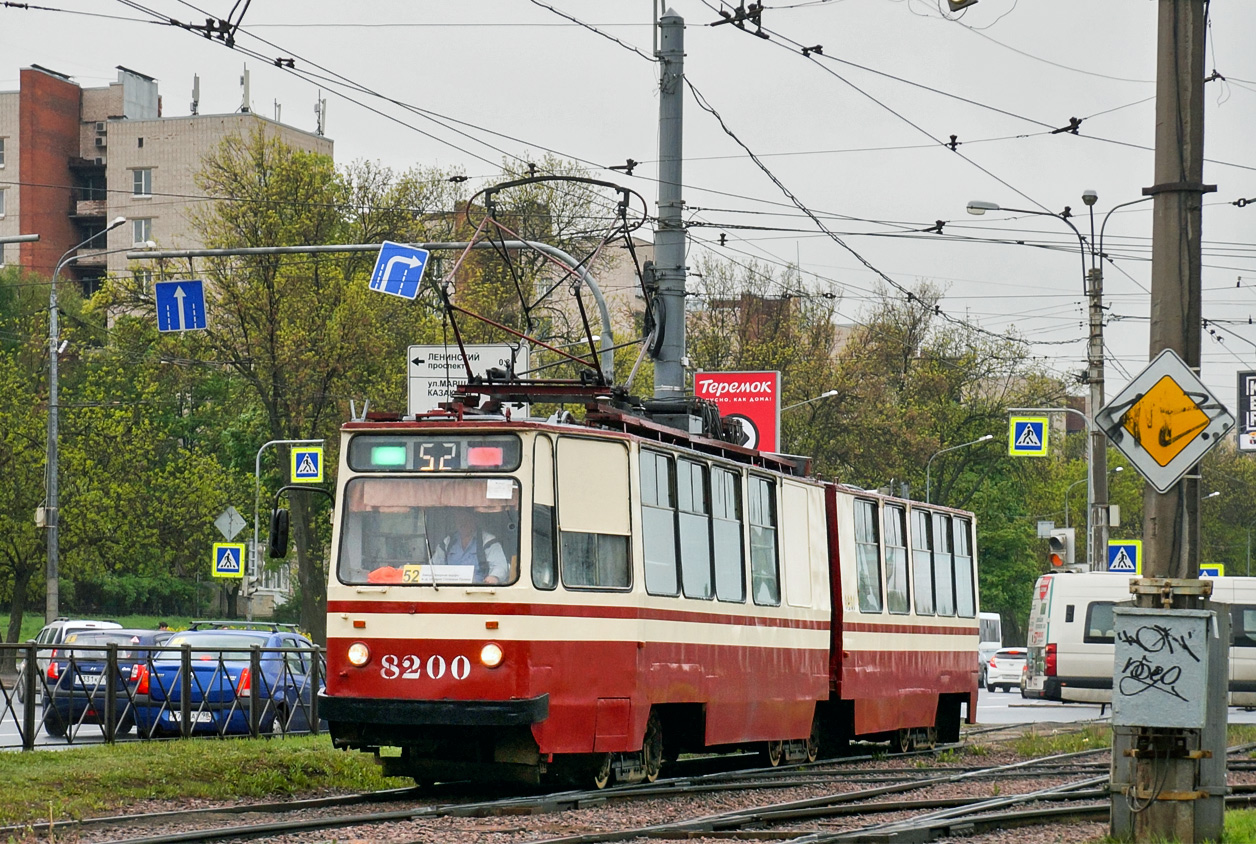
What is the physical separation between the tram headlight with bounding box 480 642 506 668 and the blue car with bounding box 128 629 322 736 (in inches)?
233

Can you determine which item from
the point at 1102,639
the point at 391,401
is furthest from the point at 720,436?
the point at 391,401

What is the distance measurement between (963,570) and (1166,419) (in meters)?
12.8

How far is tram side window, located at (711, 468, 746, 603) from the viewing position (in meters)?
16.1

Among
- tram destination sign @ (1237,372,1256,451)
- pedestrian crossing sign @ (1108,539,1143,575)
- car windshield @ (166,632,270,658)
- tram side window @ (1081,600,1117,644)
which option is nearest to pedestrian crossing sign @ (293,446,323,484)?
car windshield @ (166,632,270,658)

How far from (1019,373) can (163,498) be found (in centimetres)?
3263

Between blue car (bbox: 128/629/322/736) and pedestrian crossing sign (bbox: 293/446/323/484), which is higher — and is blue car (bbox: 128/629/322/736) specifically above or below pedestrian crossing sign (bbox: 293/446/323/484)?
below

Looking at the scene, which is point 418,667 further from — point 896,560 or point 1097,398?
point 1097,398

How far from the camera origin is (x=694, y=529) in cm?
1570

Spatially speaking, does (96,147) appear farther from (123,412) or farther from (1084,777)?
(1084,777)

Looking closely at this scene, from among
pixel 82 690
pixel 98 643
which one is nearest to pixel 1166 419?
pixel 82 690

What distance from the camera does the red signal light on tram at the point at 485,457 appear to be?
13.8 m

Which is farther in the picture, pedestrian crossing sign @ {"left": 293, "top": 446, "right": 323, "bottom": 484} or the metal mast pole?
pedestrian crossing sign @ {"left": 293, "top": 446, "right": 323, "bottom": 484}

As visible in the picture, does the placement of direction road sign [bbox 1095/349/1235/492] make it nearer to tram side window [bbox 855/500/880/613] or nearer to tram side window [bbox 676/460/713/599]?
tram side window [bbox 676/460/713/599]

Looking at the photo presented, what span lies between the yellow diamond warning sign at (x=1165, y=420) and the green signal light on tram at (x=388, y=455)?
543 cm
